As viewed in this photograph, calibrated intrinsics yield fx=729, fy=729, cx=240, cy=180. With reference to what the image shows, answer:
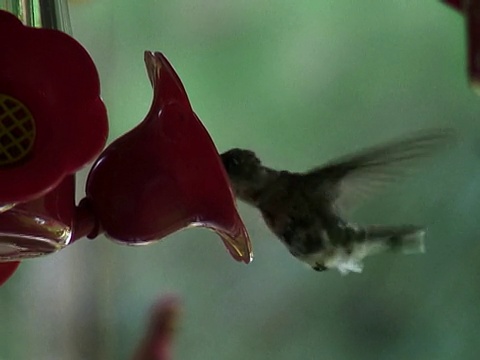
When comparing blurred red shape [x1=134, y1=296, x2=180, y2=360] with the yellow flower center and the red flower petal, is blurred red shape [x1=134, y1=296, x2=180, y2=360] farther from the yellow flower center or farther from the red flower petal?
the yellow flower center

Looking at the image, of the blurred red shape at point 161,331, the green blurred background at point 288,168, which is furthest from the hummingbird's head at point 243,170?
the blurred red shape at point 161,331

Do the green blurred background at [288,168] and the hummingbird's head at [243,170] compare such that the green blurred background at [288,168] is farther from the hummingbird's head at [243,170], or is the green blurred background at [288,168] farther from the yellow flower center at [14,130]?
the yellow flower center at [14,130]

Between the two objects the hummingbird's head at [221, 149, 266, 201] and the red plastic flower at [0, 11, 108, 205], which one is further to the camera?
the hummingbird's head at [221, 149, 266, 201]

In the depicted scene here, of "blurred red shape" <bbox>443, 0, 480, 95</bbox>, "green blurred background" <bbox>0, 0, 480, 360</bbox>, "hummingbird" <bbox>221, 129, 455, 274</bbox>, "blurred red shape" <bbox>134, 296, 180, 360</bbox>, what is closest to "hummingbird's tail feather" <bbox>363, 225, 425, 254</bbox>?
"hummingbird" <bbox>221, 129, 455, 274</bbox>

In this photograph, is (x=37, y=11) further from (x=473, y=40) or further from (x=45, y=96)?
(x=473, y=40)

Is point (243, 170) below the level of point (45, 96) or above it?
below

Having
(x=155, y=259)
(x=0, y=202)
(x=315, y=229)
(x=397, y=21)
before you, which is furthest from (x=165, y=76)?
(x=155, y=259)

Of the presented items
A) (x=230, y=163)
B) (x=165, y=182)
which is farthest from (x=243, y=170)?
(x=165, y=182)
